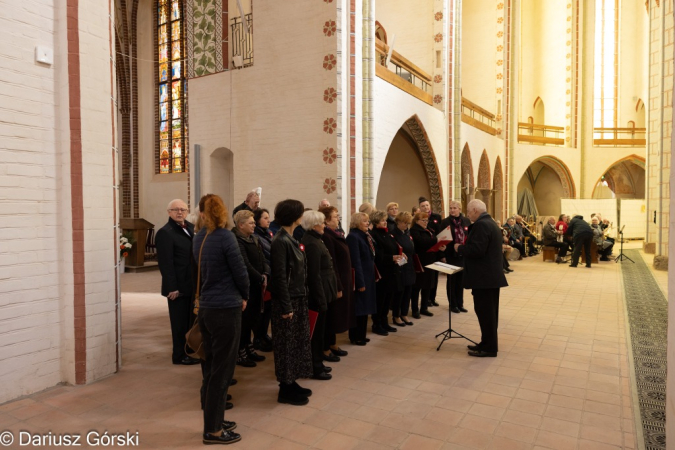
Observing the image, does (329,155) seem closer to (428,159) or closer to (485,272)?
(485,272)

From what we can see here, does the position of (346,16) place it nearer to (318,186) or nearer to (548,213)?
(318,186)

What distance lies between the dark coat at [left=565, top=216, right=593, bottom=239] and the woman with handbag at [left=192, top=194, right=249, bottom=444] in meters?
11.9

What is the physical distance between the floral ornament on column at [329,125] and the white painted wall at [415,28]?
5.92 m

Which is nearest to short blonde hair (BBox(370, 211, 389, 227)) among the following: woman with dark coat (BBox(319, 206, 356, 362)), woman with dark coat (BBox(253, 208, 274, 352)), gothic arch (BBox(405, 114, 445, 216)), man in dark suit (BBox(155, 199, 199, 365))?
woman with dark coat (BBox(319, 206, 356, 362))

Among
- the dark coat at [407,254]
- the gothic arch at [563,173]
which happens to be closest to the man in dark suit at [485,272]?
the dark coat at [407,254]

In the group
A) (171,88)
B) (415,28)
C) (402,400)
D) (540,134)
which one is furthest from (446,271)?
(540,134)

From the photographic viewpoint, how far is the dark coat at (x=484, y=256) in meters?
5.22

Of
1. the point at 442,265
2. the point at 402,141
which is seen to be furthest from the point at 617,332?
the point at 402,141

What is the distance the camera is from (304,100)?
8.61m

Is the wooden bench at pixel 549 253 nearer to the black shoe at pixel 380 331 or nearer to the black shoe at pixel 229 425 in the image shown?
the black shoe at pixel 380 331

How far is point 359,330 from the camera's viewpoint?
5844mm

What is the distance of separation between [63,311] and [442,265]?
394cm

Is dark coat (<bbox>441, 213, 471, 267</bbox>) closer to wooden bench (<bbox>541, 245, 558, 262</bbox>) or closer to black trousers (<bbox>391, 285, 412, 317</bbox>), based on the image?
black trousers (<bbox>391, 285, 412, 317</bbox>)

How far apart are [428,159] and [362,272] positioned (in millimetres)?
7655
